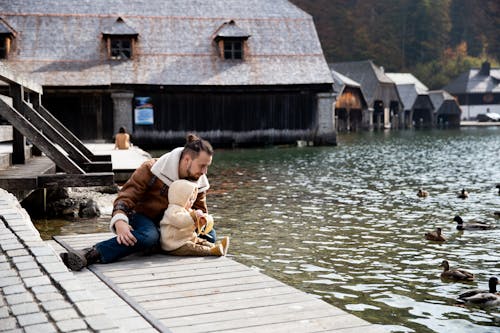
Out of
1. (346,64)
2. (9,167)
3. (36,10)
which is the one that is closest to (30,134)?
(9,167)

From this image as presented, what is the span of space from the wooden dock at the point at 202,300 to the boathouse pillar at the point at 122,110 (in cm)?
2735

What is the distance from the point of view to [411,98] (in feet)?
297

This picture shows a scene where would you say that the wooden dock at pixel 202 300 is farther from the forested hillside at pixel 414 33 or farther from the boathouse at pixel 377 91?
the forested hillside at pixel 414 33

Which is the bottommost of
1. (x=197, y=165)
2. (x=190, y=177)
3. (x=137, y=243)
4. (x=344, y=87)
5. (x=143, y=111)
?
(x=137, y=243)

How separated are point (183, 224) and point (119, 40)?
2890 centimetres

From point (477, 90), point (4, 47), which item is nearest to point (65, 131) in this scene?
point (4, 47)

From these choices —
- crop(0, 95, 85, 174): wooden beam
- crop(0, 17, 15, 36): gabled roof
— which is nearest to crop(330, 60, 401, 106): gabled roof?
crop(0, 17, 15, 36): gabled roof

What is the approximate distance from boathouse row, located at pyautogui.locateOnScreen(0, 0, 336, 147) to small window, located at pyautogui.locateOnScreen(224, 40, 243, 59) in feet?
0.18

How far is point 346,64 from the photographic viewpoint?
3351 inches

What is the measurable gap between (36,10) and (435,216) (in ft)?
91.9

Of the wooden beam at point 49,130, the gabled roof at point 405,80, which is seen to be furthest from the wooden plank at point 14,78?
the gabled roof at point 405,80

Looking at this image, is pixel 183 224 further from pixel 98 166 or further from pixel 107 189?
pixel 107 189

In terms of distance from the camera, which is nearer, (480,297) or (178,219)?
(178,219)

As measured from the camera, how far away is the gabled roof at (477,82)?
326 feet
